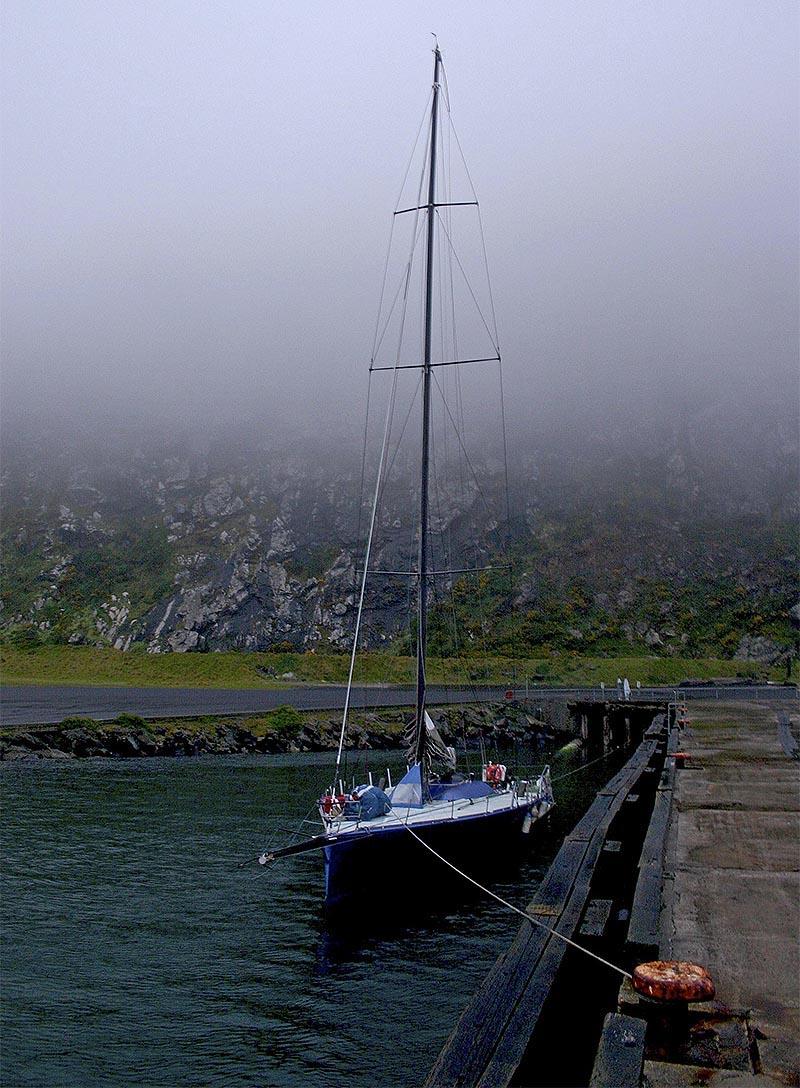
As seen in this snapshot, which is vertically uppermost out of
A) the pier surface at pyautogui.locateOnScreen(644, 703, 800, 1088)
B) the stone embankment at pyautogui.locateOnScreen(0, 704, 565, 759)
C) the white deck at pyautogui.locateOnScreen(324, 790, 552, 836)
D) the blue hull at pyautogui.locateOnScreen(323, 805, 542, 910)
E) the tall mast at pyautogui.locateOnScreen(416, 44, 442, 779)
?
the tall mast at pyautogui.locateOnScreen(416, 44, 442, 779)

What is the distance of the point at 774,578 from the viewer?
420 feet

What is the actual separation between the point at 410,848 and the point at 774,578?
397 ft

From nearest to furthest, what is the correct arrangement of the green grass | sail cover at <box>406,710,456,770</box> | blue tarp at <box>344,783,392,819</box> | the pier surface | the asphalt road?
the pier surface, blue tarp at <box>344,783,392,819</box>, sail cover at <box>406,710,456,770</box>, the asphalt road, the green grass

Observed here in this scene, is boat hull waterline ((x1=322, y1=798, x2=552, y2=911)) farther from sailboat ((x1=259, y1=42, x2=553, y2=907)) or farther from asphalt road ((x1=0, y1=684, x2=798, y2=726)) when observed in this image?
asphalt road ((x1=0, y1=684, x2=798, y2=726))

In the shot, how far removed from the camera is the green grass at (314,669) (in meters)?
97.5

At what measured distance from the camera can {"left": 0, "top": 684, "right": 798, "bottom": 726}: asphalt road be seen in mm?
59219

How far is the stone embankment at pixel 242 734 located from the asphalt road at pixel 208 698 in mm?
3545

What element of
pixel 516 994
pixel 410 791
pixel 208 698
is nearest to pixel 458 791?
pixel 410 791

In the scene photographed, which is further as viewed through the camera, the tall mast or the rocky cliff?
the rocky cliff

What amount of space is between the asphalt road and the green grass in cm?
815

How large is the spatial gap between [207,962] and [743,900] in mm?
10740

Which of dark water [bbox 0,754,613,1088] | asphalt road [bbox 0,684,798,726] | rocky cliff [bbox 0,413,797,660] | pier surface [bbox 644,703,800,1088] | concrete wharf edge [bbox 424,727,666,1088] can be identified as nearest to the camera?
pier surface [bbox 644,703,800,1088]

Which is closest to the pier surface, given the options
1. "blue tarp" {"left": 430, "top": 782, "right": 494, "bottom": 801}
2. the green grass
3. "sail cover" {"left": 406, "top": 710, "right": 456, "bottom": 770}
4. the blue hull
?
the blue hull

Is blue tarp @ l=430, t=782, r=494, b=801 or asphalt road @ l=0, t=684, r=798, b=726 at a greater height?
blue tarp @ l=430, t=782, r=494, b=801
